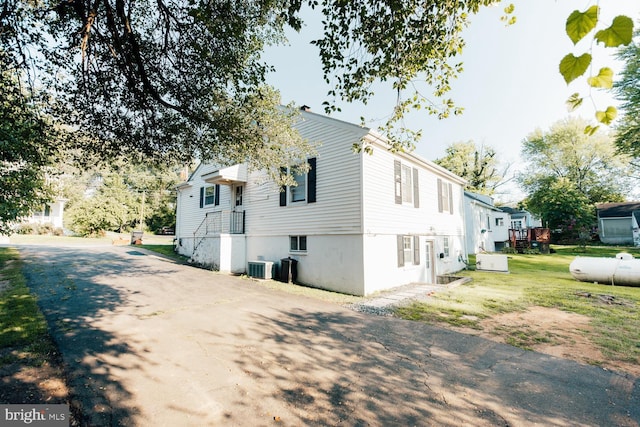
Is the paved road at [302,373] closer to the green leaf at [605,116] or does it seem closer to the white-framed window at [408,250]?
the green leaf at [605,116]

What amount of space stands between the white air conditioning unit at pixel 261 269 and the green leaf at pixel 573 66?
38.6 feet

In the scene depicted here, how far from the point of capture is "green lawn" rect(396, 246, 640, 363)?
5945mm

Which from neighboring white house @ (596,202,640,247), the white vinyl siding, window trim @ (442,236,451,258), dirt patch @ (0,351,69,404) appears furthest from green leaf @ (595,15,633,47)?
neighboring white house @ (596,202,640,247)

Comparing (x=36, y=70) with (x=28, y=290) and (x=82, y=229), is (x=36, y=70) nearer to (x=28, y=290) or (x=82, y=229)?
(x=28, y=290)

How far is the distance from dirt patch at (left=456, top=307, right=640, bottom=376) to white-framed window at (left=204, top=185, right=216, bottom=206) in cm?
1544

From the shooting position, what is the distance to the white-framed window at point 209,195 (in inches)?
695

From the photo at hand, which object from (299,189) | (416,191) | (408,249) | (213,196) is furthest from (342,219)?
(213,196)

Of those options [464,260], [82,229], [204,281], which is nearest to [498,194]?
[464,260]

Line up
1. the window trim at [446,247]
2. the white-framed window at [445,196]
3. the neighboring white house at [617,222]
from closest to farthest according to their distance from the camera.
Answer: the window trim at [446,247] → the white-framed window at [445,196] → the neighboring white house at [617,222]

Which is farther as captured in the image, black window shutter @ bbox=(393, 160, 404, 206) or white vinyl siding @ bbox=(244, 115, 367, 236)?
black window shutter @ bbox=(393, 160, 404, 206)

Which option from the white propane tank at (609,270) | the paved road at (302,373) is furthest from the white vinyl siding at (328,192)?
the white propane tank at (609,270)

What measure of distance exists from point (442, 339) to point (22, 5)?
1099cm

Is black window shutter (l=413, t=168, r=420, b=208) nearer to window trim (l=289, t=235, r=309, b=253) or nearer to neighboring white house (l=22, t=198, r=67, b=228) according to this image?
window trim (l=289, t=235, r=309, b=253)

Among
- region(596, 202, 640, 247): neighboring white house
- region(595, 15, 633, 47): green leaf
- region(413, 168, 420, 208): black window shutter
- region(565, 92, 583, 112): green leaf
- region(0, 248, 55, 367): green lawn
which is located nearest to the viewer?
region(595, 15, 633, 47): green leaf
